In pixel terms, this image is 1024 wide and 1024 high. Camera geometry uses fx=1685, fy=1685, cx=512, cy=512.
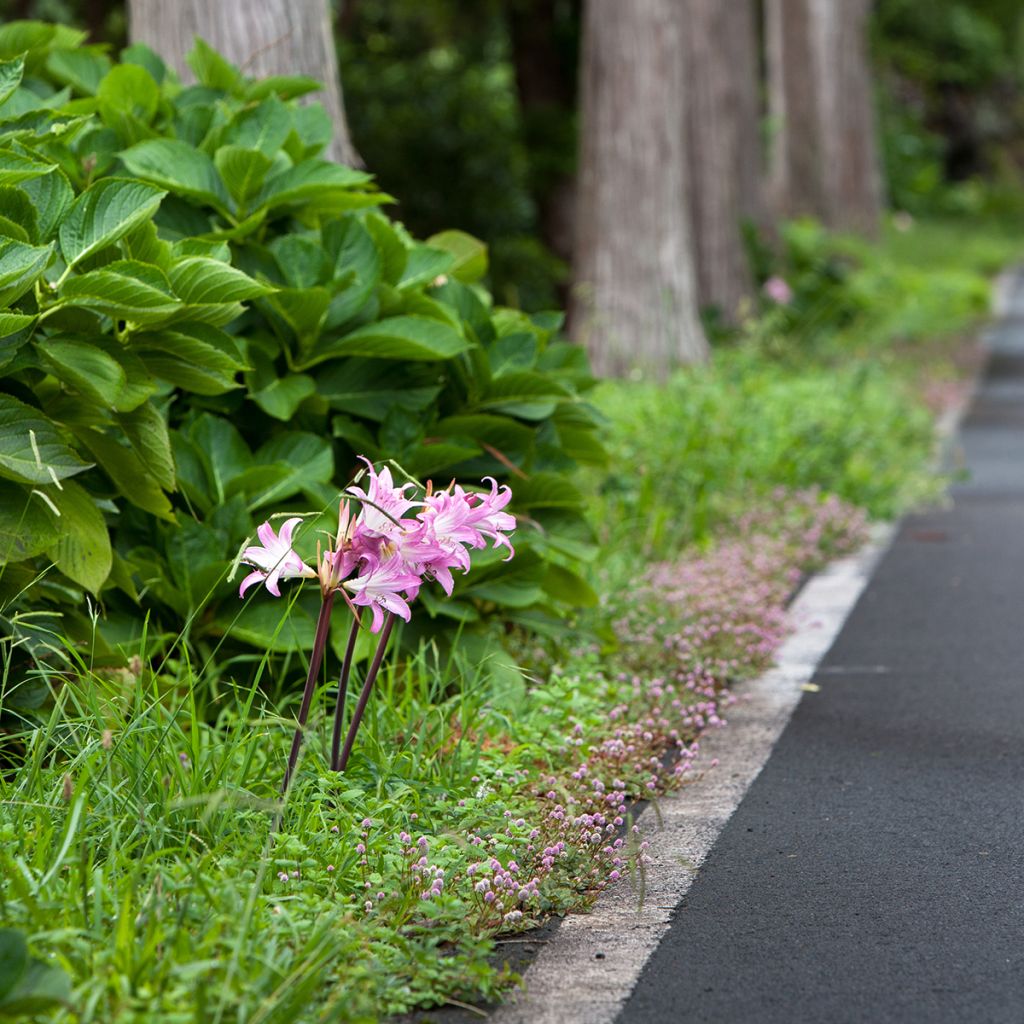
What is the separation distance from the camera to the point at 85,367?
4020mm

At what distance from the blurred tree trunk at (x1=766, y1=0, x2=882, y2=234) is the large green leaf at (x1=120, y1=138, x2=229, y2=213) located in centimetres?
2006

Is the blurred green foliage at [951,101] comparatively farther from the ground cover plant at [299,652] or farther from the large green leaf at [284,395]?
the large green leaf at [284,395]

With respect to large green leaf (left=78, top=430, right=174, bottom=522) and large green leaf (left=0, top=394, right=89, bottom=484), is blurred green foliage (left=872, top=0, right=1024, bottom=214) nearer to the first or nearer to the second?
large green leaf (left=78, top=430, right=174, bottom=522)

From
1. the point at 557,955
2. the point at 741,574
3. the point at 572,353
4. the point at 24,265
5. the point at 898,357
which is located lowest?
the point at 898,357

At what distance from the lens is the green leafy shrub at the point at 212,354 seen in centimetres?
410

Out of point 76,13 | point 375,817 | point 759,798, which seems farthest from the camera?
point 76,13

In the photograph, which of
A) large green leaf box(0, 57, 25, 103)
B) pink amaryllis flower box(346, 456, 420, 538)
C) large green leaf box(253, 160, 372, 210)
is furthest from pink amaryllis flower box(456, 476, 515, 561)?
large green leaf box(253, 160, 372, 210)

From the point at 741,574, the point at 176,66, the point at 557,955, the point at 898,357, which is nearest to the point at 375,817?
the point at 557,955

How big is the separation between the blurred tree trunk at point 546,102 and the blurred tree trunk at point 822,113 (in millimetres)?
5243

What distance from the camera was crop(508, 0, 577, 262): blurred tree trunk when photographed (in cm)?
1958

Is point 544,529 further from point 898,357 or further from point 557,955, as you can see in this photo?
point 898,357

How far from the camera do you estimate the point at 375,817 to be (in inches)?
151

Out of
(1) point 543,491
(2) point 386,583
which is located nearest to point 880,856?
(2) point 386,583

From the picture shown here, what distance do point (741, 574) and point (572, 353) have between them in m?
1.50
